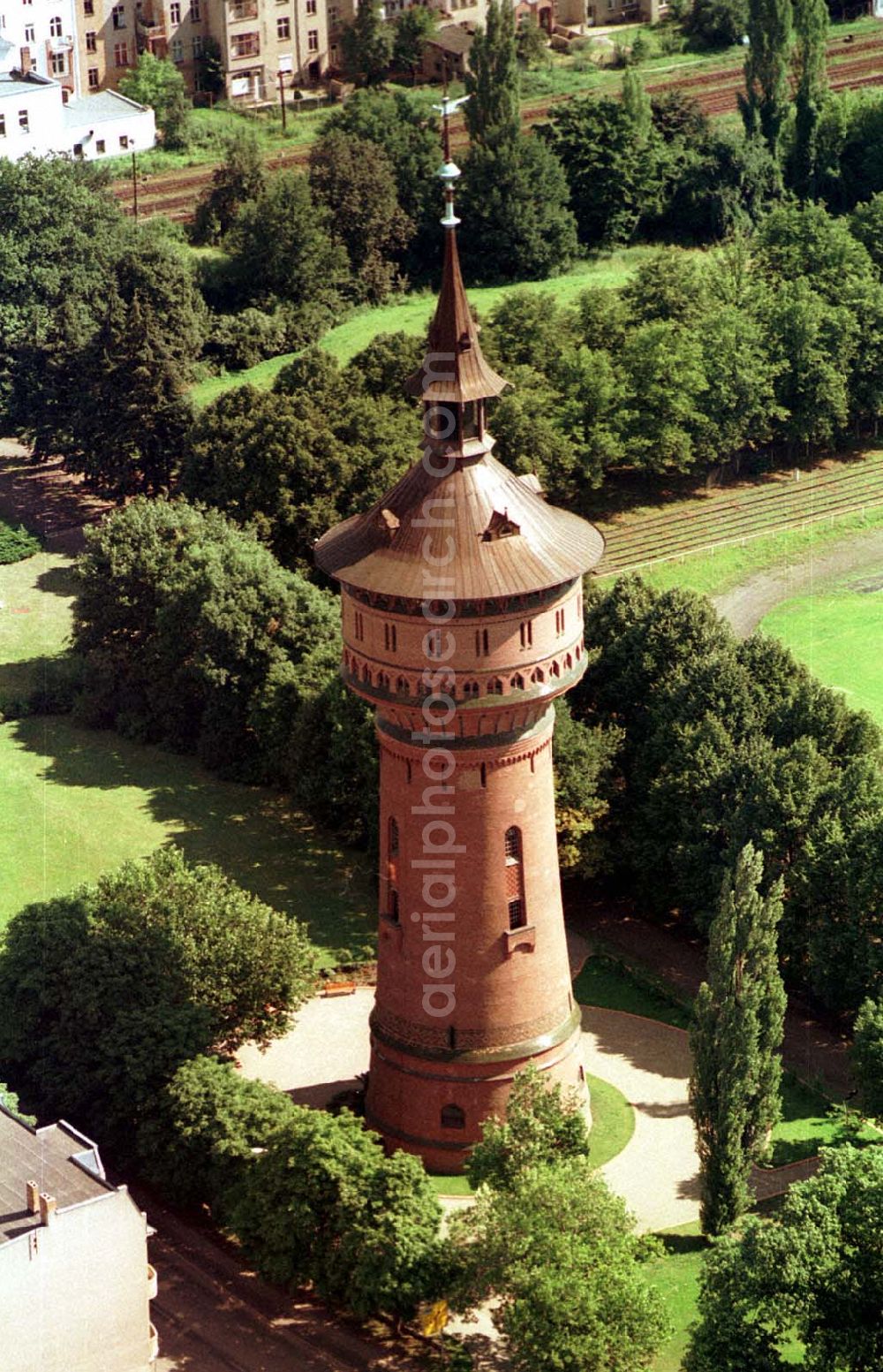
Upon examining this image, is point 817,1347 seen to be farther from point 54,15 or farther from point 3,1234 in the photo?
point 54,15

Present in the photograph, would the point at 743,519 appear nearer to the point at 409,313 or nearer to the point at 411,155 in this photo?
the point at 409,313

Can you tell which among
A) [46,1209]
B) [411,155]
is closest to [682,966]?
[46,1209]

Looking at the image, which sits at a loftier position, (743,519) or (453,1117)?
(743,519)

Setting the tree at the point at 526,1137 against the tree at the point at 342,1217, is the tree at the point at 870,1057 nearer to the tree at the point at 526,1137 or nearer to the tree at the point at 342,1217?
the tree at the point at 526,1137

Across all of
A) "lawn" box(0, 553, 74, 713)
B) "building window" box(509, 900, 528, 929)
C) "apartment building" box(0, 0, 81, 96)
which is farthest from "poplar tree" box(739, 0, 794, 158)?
"building window" box(509, 900, 528, 929)

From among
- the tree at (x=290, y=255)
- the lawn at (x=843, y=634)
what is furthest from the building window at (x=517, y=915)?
the tree at (x=290, y=255)

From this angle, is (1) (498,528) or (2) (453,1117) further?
(2) (453,1117)

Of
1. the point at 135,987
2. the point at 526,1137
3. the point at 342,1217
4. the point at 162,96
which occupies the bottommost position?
the point at 342,1217

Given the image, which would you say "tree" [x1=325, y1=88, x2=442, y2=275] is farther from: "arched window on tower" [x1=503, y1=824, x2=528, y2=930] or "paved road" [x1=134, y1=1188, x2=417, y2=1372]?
"paved road" [x1=134, y1=1188, x2=417, y2=1372]
